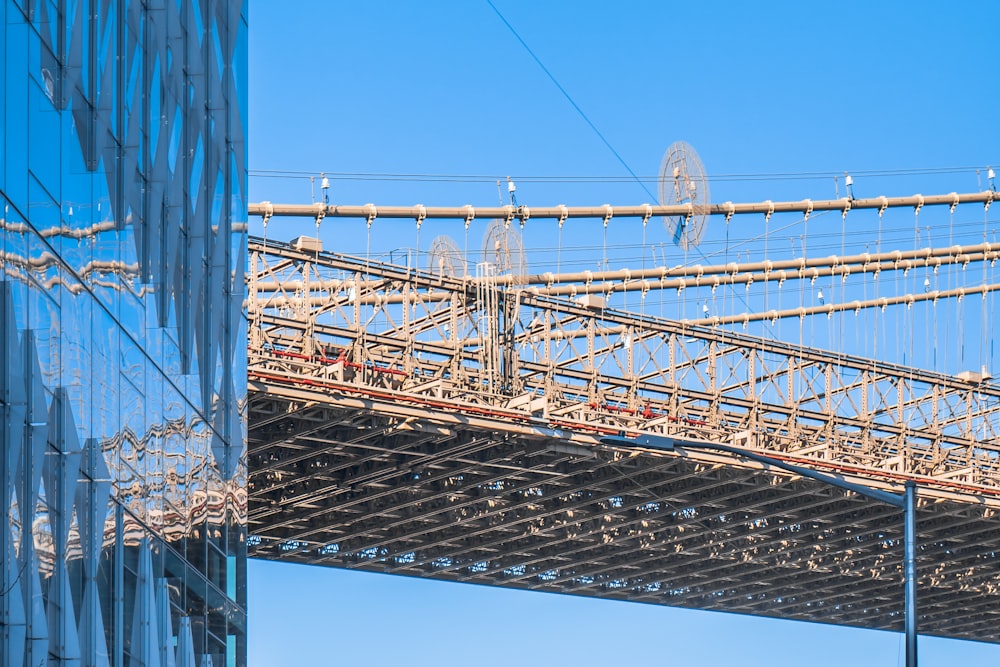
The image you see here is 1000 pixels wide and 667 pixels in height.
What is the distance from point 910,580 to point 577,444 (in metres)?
47.0

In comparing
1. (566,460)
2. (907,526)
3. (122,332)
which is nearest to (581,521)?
(566,460)

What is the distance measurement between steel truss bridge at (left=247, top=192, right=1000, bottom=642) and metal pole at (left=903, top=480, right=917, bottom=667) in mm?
37265

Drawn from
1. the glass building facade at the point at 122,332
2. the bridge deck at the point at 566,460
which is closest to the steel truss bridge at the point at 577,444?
the bridge deck at the point at 566,460

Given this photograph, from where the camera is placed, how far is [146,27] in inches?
920

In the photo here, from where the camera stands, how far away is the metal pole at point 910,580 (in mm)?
18844

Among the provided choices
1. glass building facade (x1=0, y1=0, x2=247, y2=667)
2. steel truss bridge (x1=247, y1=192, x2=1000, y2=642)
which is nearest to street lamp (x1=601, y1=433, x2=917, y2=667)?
glass building facade (x1=0, y1=0, x2=247, y2=667)

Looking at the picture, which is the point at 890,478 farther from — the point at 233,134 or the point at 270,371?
the point at 233,134

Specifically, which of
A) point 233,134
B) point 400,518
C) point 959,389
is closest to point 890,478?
point 959,389

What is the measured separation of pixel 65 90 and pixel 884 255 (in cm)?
6758

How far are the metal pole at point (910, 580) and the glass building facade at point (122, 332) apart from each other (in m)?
8.47

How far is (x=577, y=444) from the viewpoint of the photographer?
219ft

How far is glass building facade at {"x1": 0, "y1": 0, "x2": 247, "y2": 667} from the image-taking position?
17578mm

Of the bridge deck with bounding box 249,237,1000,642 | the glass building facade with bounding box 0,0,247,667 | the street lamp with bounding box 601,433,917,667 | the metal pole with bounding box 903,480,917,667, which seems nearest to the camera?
the glass building facade with bounding box 0,0,247,667

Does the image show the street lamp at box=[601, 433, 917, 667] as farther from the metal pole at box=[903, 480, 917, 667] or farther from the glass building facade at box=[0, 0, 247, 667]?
the glass building facade at box=[0, 0, 247, 667]
